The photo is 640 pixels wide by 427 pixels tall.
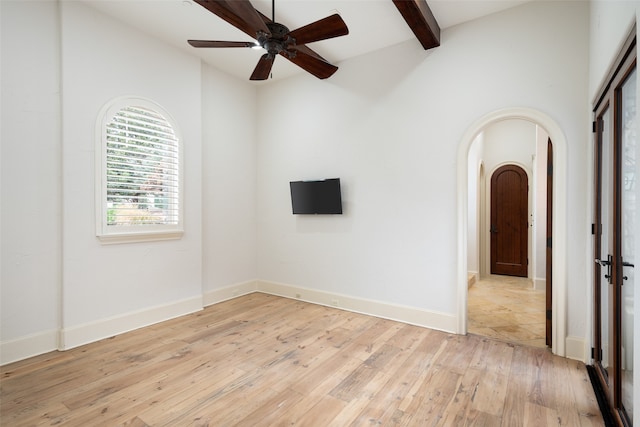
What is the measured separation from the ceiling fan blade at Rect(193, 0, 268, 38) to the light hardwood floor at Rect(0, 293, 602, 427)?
2827 millimetres

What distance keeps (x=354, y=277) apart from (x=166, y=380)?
2519 millimetres

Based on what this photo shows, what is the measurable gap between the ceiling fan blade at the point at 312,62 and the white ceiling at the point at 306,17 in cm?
49

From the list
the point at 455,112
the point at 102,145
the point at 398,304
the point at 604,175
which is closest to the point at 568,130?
the point at 604,175

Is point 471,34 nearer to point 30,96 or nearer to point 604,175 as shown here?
point 604,175

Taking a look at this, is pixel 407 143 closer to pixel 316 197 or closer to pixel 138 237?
pixel 316 197

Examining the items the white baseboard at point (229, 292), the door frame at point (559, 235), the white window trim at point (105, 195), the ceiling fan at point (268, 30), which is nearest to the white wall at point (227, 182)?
the white baseboard at point (229, 292)

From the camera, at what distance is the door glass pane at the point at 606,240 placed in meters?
2.18

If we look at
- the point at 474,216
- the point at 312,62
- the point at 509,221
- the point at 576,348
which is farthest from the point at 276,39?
the point at 509,221

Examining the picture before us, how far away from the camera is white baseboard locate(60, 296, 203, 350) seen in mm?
3141

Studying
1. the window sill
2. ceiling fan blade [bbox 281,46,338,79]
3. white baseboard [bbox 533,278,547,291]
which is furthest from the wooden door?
the window sill

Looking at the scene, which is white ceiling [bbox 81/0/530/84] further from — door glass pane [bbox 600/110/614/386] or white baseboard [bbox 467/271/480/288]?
white baseboard [bbox 467/271/480/288]

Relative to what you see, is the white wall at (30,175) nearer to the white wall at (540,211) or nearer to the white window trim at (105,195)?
the white window trim at (105,195)

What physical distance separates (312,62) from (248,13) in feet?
3.76

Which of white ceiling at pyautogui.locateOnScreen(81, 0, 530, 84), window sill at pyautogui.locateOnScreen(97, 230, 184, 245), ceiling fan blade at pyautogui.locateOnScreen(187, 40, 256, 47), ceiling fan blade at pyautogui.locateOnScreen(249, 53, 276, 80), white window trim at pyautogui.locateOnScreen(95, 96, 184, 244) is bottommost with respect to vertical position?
window sill at pyautogui.locateOnScreen(97, 230, 184, 245)
